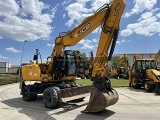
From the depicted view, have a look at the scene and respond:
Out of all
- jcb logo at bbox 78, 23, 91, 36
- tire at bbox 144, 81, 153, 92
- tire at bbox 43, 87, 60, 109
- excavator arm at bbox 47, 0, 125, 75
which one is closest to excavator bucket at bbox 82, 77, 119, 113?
excavator arm at bbox 47, 0, 125, 75

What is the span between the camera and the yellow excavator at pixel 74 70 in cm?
953

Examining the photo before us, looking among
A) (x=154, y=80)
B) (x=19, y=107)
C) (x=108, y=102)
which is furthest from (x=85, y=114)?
(x=154, y=80)

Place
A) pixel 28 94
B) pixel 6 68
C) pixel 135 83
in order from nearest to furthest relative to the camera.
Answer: pixel 28 94 → pixel 135 83 → pixel 6 68

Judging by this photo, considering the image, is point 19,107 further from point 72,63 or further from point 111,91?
point 111,91

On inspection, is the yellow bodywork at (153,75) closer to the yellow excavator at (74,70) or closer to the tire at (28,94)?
the yellow excavator at (74,70)

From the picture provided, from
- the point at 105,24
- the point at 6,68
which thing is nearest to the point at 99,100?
the point at 105,24

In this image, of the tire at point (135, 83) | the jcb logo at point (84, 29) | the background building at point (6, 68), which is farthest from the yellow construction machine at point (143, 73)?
the background building at point (6, 68)

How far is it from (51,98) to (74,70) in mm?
2445

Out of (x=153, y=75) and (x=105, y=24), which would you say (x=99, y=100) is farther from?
(x=153, y=75)

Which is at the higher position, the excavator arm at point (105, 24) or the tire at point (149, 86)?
the excavator arm at point (105, 24)

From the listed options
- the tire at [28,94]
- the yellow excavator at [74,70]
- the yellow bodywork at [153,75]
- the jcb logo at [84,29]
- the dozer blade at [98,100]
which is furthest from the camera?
the yellow bodywork at [153,75]

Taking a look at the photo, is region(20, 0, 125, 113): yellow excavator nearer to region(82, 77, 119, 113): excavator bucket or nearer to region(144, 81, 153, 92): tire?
region(82, 77, 119, 113): excavator bucket

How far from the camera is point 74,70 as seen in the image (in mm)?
12859

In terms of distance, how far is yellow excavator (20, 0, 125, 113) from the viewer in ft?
31.3
